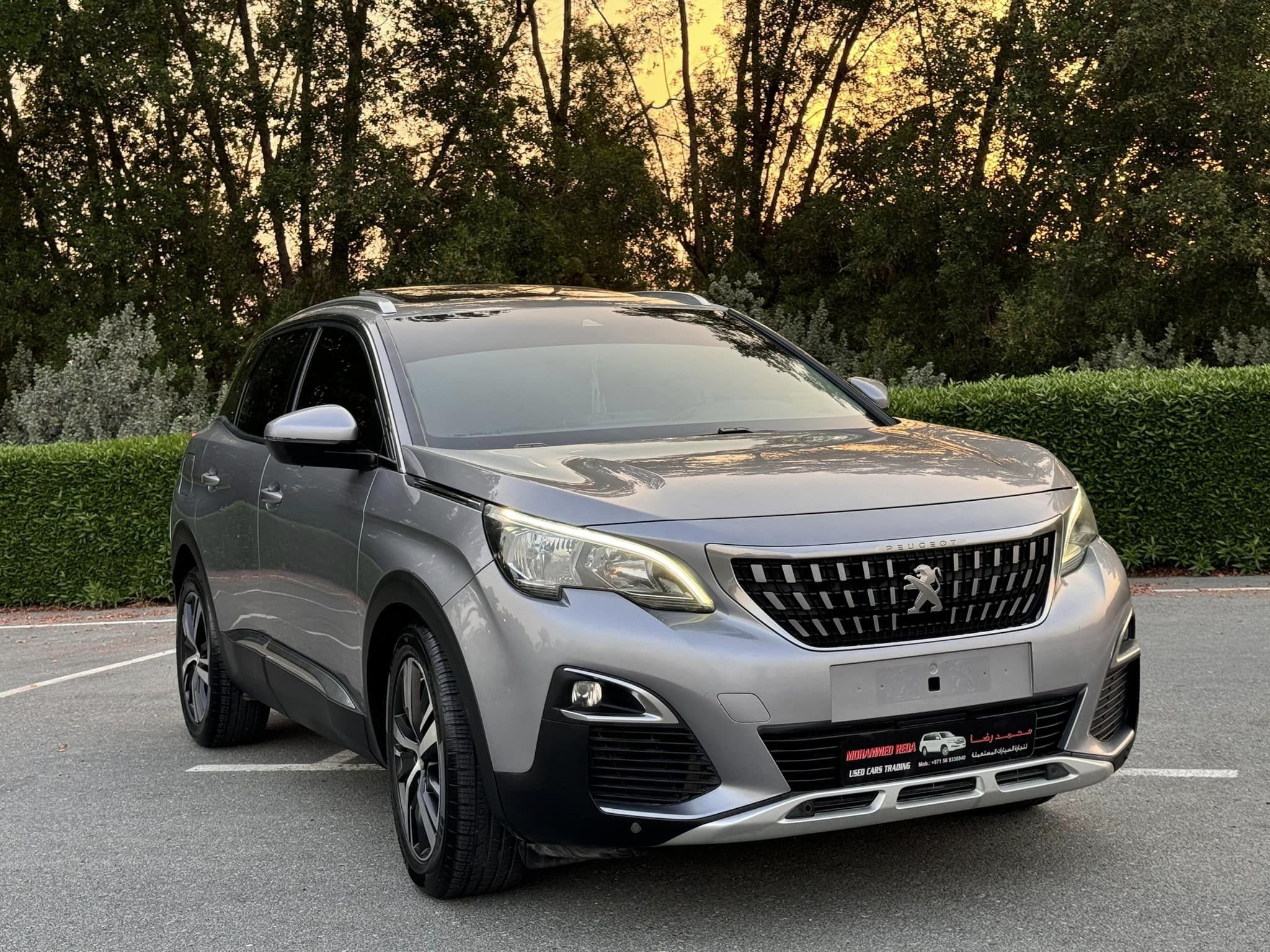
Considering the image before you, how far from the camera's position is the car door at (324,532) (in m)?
4.96

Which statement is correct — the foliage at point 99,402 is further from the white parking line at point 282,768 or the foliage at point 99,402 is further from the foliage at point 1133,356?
the white parking line at point 282,768

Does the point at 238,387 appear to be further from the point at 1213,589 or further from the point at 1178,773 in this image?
the point at 1213,589

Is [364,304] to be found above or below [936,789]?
above

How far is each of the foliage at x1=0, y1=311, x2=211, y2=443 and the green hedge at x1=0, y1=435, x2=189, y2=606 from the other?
8.75 ft

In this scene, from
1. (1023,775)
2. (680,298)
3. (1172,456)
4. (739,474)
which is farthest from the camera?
(1172,456)

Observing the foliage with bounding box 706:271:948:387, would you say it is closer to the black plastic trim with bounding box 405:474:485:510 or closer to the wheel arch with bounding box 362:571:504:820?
the wheel arch with bounding box 362:571:504:820

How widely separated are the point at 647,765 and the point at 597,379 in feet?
5.93

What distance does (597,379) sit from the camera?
5.33 metres

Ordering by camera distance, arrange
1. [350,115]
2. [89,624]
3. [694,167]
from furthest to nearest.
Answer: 1. [694,167]
2. [350,115]
3. [89,624]

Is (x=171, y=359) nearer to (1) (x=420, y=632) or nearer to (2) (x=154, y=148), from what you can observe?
(2) (x=154, y=148)

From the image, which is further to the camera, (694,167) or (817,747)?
(694,167)

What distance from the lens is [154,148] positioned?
2725 cm

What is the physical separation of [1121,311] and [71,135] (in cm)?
1842

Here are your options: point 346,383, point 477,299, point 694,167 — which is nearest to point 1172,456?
point 477,299
